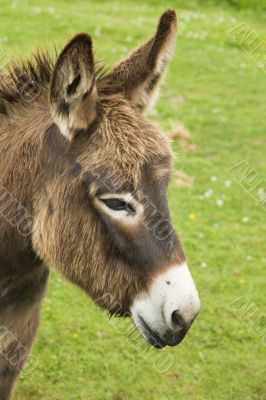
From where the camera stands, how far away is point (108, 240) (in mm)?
2988

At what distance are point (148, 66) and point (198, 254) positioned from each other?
4.04 metres

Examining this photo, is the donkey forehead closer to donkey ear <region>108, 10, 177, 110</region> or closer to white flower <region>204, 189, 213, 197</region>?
donkey ear <region>108, 10, 177, 110</region>

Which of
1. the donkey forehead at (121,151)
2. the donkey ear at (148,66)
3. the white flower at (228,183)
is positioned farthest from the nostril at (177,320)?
the white flower at (228,183)

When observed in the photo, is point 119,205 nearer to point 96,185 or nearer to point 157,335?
point 96,185

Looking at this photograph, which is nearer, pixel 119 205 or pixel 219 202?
pixel 119 205

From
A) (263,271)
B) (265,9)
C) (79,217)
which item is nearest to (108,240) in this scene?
(79,217)

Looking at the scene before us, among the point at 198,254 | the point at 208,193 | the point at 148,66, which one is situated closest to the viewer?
the point at 148,66

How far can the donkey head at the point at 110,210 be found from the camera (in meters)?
2.89

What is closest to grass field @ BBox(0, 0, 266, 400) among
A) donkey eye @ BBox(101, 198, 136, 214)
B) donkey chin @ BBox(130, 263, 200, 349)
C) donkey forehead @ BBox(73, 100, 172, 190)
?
donkey forehead @ BBox(73, 100, 172, 190)

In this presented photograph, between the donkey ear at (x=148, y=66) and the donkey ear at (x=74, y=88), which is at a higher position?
the donkey ear at (x=74, y=88)

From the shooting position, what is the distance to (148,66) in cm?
332

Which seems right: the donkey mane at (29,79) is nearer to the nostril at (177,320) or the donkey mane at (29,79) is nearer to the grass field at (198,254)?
the grass field at (198,254)

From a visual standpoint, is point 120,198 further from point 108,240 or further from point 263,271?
point 263,271

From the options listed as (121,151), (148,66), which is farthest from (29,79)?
(121,151)
